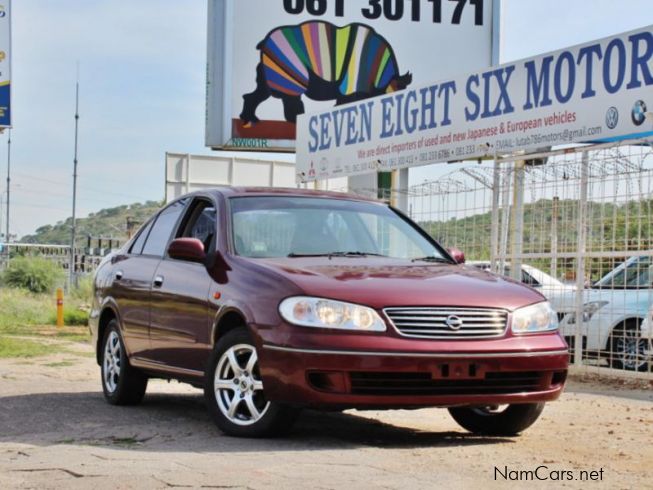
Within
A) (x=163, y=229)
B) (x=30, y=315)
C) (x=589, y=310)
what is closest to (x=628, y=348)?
(x=589, y=310)

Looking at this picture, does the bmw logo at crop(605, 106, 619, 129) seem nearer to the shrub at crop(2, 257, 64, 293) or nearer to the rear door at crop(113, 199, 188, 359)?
the rear door at crop(113, 199, 188, 359)

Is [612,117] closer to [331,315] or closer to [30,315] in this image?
[331,315]

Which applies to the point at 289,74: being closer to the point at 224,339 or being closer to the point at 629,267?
the point at 629,267

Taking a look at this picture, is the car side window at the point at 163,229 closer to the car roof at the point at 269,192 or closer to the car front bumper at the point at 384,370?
the car roof at the point at 269,192

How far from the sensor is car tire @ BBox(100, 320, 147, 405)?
9523mm

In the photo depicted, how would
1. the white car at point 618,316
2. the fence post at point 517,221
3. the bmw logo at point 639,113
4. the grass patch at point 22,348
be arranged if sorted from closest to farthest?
the bmw logo at point 639,113
the white car at point 618,316
the fence post at point 517,221
the grass patch at point 22,348

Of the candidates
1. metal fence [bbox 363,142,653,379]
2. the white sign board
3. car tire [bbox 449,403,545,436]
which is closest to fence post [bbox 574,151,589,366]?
metal fence [bbox 363,142,653,379]

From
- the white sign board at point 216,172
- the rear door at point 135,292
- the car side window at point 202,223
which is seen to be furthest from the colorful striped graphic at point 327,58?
the car side window at point 202,223

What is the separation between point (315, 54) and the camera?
2627 centimetres

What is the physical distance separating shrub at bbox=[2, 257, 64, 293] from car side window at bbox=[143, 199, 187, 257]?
101 ft

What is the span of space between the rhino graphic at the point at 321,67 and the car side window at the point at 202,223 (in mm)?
16762

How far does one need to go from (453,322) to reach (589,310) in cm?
620

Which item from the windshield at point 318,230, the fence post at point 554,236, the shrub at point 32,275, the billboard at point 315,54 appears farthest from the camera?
the shrub at point 32,275

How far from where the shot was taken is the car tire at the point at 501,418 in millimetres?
7805
